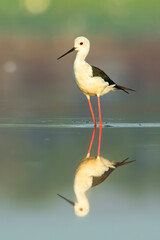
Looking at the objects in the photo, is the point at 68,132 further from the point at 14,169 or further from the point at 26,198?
the point at 26,198

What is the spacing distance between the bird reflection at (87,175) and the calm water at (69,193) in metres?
0.05

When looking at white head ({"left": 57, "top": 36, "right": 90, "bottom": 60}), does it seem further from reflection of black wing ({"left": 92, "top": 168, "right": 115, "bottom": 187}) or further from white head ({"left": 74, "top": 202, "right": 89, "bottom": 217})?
white head ({"left": 74, "top": 202, "right": 89, "bottom": 217})

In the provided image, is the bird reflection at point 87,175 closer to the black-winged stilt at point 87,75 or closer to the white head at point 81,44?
the black-winged stilt at point 87,75

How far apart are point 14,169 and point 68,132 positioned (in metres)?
3.84

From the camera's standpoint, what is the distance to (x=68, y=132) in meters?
9.38

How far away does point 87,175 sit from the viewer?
16.9 ft

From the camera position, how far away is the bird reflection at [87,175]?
4016 millimetres

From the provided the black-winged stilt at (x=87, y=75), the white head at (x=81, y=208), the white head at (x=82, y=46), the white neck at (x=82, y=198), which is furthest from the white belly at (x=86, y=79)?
the white head at (x=81, y=208)

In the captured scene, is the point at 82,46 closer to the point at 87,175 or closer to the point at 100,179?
the point at 87,175

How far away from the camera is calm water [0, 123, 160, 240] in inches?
136

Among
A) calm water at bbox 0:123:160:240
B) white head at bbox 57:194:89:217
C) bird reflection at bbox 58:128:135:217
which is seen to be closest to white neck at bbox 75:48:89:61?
calm water at bbox 0:123:160:240

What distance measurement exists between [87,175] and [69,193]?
731 millimetres

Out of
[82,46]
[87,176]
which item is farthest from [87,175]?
[82,46]

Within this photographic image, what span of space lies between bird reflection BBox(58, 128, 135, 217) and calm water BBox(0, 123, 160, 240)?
0.05 metres
